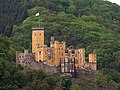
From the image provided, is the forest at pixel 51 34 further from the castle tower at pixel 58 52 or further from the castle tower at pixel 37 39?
the castle tower at pixel 58 52

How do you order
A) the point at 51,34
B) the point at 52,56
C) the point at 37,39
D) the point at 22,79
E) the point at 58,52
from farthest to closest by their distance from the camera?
the point at 51,34, the point at 37,39, the point at 58,52, the point at 52,56, the point at 22,79

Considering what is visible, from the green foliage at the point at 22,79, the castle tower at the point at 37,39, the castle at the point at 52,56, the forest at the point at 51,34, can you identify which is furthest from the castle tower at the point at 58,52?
the green foliage at the point at 22,79

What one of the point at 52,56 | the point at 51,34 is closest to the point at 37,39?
the point at 52,56

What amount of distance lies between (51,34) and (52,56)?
5273 centimetres

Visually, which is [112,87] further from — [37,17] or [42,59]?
[37,17]

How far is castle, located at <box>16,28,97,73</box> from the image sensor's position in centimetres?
10862

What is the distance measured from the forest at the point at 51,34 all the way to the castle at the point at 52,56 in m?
2.62

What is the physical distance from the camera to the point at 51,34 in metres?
163

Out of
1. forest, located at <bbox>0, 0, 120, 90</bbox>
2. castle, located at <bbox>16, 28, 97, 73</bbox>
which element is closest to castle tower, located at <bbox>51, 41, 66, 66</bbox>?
castle, located at <bbox>16, 28, 97, 73</bbox>

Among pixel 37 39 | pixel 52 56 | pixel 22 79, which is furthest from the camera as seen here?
pixel 37 39

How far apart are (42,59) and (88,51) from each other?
1759 inches

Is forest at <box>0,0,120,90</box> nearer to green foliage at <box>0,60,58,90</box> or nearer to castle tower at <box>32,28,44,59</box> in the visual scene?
green foliage at <box>0,60,58,90</box>

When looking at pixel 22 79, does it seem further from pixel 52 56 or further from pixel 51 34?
pixel 51 34

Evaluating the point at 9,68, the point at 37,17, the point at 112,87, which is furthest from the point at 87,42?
the point at 9,68
